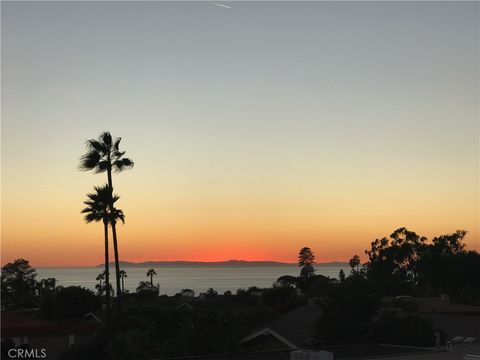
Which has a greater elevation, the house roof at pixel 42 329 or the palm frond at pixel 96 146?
the palm frond at pixel 96 146

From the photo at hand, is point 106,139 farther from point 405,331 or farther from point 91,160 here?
point 405,331

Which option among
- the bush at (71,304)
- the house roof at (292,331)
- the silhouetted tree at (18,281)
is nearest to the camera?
the house roof at (292,331)

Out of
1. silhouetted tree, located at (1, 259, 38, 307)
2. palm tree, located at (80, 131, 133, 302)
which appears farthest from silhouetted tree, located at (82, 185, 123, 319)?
silhouetted tree, located at (1, 259, 38, 307)

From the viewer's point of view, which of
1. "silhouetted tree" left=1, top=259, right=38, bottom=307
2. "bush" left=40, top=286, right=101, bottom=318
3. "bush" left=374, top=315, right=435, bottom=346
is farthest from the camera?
"silhouetted tree" left=1, top=259, right=38, bottom=307

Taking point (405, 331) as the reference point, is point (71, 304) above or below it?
above

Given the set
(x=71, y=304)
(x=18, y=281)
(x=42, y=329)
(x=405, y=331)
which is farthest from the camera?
(x=18, y=281)

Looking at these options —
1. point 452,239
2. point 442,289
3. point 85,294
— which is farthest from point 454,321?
point 452,239

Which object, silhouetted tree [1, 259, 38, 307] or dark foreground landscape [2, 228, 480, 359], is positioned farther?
silhouetted tree [1, 259, 38, 307]

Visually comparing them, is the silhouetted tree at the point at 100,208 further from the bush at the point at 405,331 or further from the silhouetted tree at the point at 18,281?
the silhouetted tree at the point at 18,281

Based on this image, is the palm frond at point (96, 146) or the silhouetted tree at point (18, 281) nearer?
the palm frond at point (96, 146)

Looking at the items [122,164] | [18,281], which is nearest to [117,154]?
[122,164]

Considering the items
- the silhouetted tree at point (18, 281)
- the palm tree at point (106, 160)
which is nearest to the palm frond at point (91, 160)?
the palm tree at point (106, 160)

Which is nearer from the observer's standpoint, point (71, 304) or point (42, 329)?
point (42, 329)

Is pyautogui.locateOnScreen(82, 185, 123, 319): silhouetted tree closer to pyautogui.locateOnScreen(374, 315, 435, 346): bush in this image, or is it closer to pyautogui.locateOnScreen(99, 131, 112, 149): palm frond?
pyautogui.locateOnScreen(99, 131, 112, 149): palm frond
